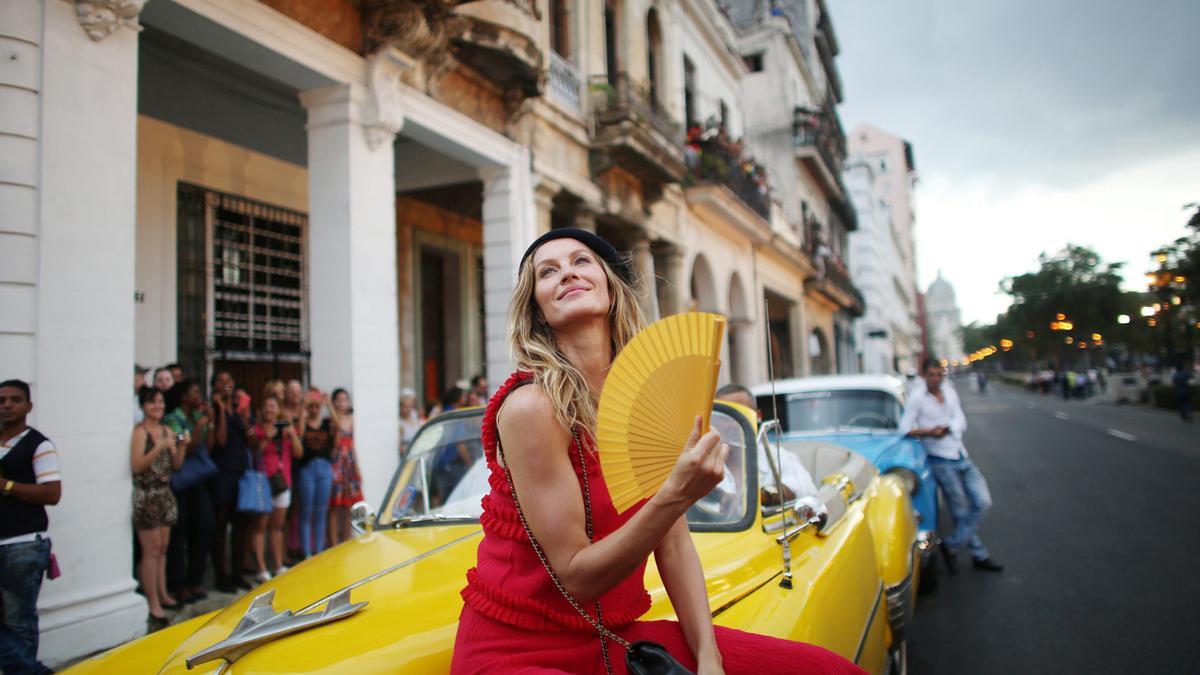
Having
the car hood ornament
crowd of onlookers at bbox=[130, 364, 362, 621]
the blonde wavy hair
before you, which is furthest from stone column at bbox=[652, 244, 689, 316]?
the blonde wavy hair

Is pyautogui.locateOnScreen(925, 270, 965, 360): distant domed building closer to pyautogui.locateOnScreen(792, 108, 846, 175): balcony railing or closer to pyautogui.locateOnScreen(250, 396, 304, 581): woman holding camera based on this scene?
pyautogui.locateOnScreen(792, 108, 846, 175): balcony railing

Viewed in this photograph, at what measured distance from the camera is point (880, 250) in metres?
52.3

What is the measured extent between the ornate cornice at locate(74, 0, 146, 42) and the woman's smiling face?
522cm

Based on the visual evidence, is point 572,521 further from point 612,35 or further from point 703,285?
point 703,285

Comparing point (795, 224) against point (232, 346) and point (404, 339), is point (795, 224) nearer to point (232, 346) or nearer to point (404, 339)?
point (404, 339)

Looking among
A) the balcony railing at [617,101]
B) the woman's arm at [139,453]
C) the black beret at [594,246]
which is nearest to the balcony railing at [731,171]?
the balcony railing at [617,101]

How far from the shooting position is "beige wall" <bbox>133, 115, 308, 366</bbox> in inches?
310

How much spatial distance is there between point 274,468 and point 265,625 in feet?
15.1

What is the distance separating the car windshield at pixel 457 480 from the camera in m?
2.89

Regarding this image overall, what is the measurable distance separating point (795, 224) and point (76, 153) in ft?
78.4

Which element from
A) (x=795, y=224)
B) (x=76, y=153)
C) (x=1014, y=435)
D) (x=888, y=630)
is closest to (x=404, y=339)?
(x=76, y=153)

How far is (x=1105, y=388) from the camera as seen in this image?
44.9 m

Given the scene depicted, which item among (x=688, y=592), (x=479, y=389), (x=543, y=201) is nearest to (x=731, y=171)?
(x=543, y=201)

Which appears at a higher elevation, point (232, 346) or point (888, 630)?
point (232, 346)
